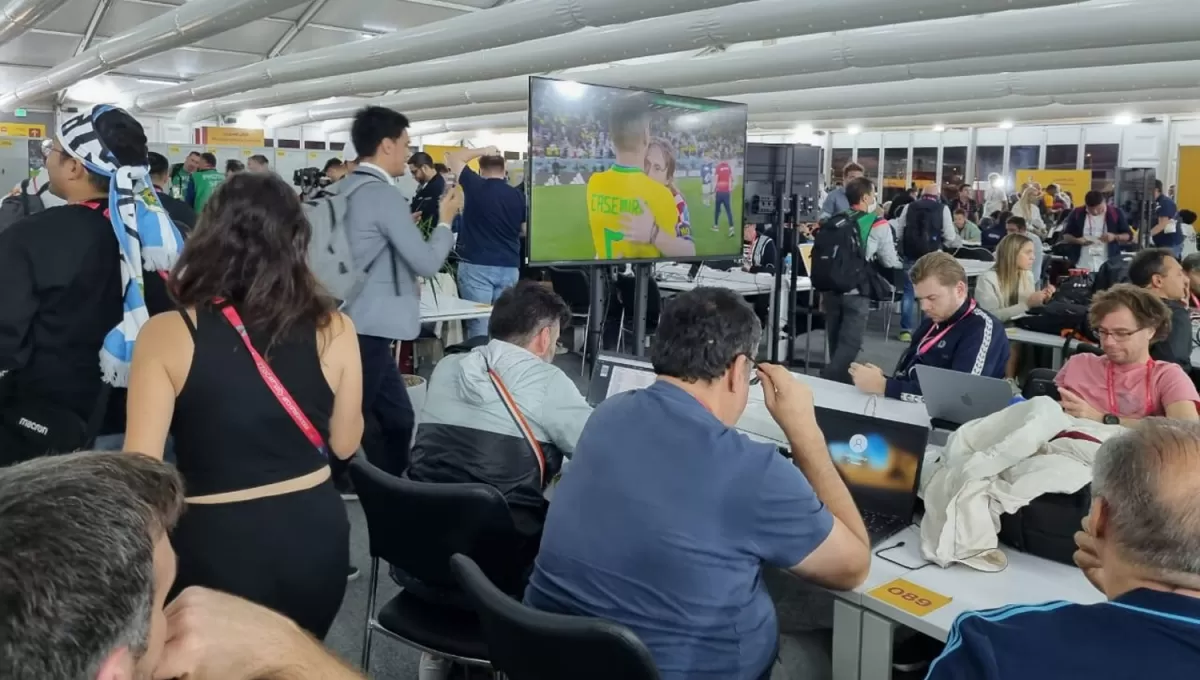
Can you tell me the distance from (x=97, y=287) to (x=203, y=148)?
24.7ft

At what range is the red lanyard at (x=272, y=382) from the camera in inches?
66.5

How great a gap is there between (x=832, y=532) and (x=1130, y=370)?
67.8 inches

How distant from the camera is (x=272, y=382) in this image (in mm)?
1706

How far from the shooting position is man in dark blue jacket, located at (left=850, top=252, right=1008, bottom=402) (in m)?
3.27

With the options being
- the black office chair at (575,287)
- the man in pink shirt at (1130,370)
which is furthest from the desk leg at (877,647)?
the black office chair at (575,287)

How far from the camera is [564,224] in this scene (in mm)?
3416

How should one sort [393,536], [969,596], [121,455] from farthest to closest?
[393,536] < [969,596] < [121,455]

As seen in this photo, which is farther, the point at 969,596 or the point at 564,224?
the point at 564,224

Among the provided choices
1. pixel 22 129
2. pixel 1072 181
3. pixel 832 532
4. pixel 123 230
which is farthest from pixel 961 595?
pixel 1072 181

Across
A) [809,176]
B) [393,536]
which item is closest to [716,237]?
[809,176]

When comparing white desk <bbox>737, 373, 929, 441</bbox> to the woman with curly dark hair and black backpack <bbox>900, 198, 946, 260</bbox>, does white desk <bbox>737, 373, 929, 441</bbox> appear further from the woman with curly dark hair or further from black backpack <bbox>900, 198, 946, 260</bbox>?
black backpack <bbox>900, 198, 946, 260</bbox>

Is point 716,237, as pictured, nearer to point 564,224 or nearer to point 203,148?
point 564,224

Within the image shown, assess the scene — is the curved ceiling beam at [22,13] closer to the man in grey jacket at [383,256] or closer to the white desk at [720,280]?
the white desk at [720,280]

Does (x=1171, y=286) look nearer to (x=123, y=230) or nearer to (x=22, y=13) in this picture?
(x=123, y=230)
